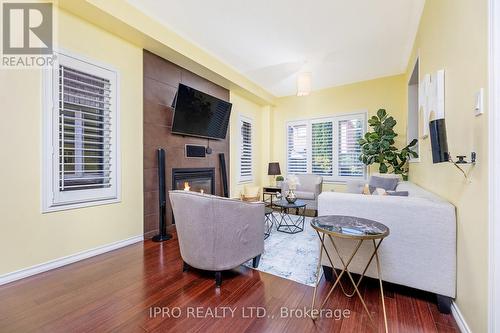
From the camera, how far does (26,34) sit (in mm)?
2254

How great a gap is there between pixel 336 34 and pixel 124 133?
Answer: 3.36 metres

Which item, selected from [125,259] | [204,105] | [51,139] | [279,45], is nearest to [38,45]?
[51,139]

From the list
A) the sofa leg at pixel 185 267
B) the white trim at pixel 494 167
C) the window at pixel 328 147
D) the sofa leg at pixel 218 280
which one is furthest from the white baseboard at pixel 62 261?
the window at pixel 328 147

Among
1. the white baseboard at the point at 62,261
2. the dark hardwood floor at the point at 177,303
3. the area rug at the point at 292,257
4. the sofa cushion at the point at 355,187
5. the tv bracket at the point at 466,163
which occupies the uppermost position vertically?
the tv bracket at the point at 466,163

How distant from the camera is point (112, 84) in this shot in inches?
114

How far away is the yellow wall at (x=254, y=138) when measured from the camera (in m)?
5.18

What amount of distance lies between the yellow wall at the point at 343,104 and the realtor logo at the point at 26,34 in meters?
4.89

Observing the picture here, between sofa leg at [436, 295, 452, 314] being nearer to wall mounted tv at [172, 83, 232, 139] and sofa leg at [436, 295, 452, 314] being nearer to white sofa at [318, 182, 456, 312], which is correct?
white sofa at [318, 182, 456, 312]

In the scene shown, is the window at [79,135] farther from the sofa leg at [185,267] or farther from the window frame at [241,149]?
the window frame at [241,149]

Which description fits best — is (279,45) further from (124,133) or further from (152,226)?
(152,226)

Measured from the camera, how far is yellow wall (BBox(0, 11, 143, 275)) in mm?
2092

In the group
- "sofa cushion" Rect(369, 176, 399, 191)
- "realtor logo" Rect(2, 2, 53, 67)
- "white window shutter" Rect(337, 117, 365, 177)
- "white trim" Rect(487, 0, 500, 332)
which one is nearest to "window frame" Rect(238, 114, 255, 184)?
"white window shutter" Rect(337, 117, 365, 177)

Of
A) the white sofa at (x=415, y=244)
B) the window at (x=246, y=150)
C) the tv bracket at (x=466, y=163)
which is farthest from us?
the window at (x=246, y=150)

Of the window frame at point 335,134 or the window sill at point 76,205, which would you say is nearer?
the window sill at point 76,205
